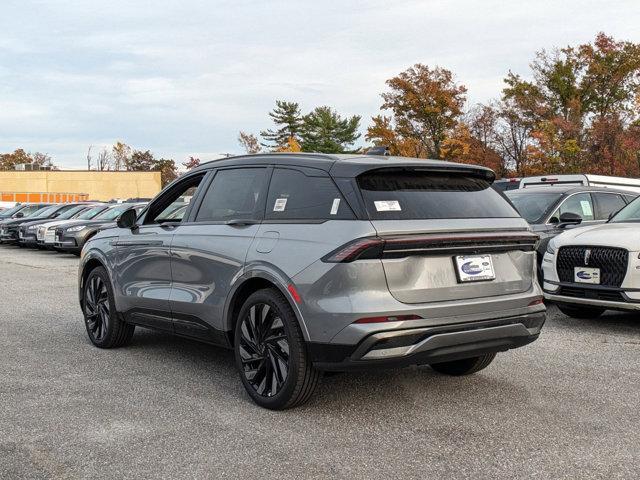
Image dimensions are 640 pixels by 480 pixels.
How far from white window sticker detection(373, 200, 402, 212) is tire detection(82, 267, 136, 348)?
130 inches

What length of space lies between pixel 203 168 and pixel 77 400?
84.1 inches

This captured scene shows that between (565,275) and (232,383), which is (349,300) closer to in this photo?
(232,383)

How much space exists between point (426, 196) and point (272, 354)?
4.81ft

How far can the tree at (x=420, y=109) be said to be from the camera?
151 feet

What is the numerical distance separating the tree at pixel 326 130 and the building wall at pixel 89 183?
681 inches

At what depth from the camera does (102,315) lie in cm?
710

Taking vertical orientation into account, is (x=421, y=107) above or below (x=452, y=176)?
above

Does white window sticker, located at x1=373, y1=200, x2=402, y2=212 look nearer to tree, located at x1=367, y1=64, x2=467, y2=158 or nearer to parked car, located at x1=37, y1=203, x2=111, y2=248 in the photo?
parked car, located at x1=37, y1=203, x2=111, y2=248

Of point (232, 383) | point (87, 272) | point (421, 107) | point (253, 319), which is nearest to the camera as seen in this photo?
point (253, 319)

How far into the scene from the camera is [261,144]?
269 ft

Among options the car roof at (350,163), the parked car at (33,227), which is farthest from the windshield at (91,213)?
the car roof at (350,163)

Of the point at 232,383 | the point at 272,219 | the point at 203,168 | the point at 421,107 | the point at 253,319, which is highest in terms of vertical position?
the point at 421,107

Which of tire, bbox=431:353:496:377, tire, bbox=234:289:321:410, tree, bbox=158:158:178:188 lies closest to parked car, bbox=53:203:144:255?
tire, bbox=431:353:496:377

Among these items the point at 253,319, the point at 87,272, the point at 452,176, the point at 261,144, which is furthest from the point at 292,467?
the point at 261,144
